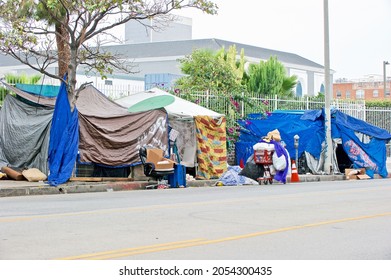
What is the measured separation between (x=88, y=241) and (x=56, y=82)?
16755 mm

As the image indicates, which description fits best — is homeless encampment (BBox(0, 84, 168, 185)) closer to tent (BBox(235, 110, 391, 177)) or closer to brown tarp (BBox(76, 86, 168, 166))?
brown tarp (BBox(76, 86, 168, 166))

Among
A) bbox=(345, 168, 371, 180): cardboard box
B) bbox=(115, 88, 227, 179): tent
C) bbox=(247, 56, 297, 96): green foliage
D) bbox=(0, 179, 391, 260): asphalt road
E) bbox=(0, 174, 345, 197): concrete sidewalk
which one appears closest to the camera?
bbox=(0, 179, 391, 260): asphalt road

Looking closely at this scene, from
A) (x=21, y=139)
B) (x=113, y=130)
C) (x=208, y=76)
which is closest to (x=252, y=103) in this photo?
(x=208, y=76)

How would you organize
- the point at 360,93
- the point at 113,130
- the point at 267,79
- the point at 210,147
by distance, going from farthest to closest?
the point at 360,93 < the point at 267,79 < the point at 210,147 < the point at 113,130

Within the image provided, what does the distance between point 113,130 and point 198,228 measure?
11.8 m

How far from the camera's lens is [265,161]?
74.8 feet

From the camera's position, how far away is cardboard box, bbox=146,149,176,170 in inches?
828

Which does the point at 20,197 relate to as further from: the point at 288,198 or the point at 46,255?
the point at 46,255

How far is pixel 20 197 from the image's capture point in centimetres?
1794

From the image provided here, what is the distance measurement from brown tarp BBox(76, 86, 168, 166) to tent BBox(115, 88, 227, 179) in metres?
0.95

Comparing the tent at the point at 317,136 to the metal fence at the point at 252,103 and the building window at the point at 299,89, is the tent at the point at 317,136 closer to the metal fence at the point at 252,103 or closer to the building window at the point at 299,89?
the metal fence at the point at 252,103

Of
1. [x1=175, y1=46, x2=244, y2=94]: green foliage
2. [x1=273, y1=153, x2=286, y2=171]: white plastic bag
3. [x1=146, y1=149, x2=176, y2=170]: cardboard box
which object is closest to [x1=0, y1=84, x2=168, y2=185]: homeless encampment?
[x1=146, y1=149, x2=176, y2=170]: cardboard box

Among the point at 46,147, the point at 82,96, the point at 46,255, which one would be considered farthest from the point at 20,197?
the point at 46,255

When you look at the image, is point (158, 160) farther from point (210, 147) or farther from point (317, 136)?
point (317, 136)
